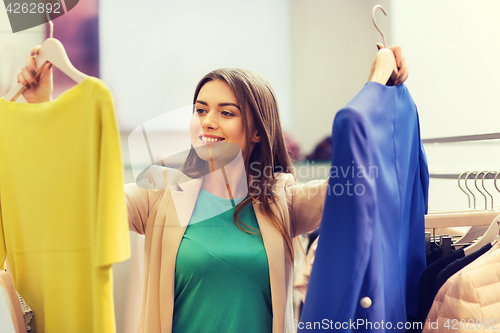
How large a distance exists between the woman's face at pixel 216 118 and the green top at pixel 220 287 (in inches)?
10.0

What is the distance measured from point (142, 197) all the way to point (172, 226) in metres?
0.11

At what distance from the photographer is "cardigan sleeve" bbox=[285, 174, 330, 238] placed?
37.8 inches

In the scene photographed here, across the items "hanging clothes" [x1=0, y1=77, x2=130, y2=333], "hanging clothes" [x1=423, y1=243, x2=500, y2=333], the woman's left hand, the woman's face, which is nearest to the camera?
"hanging clothes" [x1=0, y1=77, x2=130, y2=333]

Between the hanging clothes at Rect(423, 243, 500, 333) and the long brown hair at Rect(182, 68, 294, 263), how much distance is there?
Answer: 0.38 metres

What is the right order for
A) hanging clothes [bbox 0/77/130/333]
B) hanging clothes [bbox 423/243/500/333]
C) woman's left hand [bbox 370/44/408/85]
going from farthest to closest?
woman's left hand [bbox 370/44/408/85] → hanging clothes [bbox 423/243/500/333] → hanging clothes [bbox 0/77/130/333]

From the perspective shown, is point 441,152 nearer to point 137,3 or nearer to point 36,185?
point 137,3

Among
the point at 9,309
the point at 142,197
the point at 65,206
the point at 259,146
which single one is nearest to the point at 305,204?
the point at 259,146

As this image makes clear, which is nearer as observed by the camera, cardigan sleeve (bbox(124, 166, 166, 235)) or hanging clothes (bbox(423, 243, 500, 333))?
hanging clothes (bbox(423, 243, 500, 333))

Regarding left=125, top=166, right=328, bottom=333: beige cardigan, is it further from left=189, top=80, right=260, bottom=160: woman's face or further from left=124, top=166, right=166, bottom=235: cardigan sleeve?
left=189, top=80, right=260, bottom=160: woman's face

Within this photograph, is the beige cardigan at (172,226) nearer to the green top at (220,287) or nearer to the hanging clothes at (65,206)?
the green top at (220,287)

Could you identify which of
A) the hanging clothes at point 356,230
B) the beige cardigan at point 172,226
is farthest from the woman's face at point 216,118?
the hanging clothes at point 356,230

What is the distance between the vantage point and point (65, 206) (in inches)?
25.9

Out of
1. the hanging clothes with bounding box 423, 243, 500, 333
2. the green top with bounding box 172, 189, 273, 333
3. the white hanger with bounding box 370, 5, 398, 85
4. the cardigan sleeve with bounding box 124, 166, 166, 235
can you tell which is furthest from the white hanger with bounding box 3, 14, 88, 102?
the hanging clothes with bounding box 423, 243, 500, 333

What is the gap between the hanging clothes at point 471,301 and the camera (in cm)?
69
